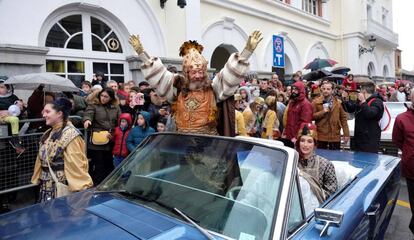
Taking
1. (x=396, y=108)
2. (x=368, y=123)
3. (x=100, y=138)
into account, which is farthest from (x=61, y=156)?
(x=396, y=108)

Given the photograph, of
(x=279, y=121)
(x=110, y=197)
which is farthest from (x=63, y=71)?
(x=110, y=197)

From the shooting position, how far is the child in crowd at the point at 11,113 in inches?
171

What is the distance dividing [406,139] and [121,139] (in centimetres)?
359

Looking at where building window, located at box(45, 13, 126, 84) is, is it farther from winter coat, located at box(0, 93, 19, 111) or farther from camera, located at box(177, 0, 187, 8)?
winter coat, located at box(0, 93, 19, 111)

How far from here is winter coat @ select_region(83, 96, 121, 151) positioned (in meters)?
4.92

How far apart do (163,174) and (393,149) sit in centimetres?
528

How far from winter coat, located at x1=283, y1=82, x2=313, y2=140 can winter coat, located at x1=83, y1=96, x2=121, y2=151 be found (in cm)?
281

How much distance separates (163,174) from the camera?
236 cm

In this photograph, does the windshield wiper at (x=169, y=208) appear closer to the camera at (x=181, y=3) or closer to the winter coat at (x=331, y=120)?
the winter coat at (x=331, y=120)

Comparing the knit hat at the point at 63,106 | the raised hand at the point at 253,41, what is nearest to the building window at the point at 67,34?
the knit hat at the point at 63,106

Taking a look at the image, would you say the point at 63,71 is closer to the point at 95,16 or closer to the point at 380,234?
the point at 95,16

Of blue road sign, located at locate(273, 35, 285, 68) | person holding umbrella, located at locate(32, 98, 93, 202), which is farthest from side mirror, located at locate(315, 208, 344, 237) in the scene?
blue road sign, located at locate(273, 35, 285, 68)

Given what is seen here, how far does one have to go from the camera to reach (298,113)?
18.4 feet

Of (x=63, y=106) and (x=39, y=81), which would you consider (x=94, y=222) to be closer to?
(x=63, y=106)
